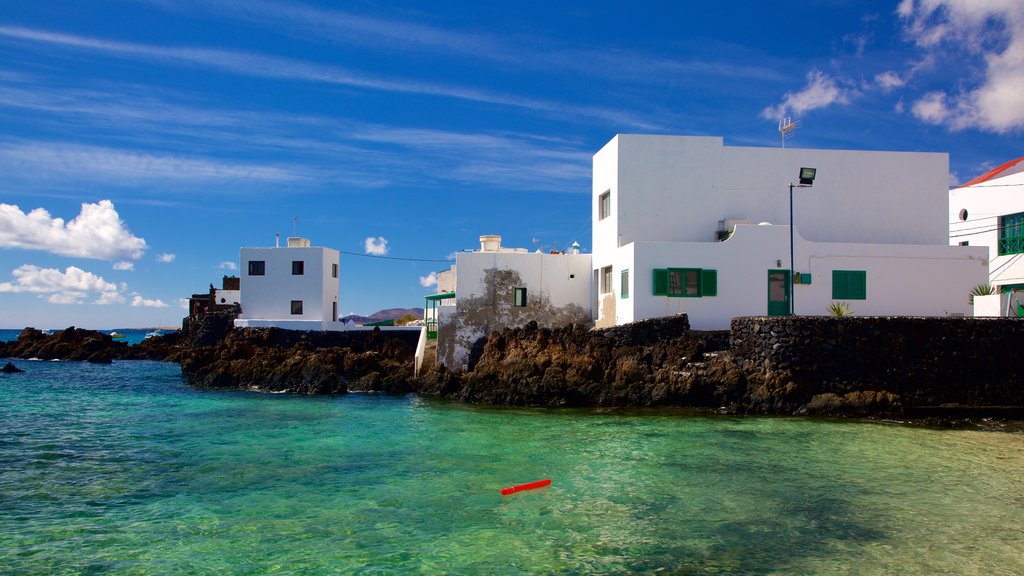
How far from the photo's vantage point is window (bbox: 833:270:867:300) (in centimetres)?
2484

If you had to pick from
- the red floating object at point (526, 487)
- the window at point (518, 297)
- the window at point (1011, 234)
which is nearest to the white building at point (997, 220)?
the window at point (1011, 234)

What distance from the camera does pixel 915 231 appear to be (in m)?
27.8

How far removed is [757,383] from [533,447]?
28.7 ft

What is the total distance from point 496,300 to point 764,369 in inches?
421

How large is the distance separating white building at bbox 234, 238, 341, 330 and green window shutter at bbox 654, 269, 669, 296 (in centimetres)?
2656

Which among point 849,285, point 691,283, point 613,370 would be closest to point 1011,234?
point 849,285

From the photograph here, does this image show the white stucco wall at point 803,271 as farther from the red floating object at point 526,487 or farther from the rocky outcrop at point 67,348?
the rocky outcrop at point 67,348

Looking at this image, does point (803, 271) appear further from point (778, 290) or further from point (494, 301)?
point (494, 301)

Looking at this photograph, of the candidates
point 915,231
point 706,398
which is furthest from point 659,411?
point 915,231

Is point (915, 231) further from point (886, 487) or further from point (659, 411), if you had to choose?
point (886, 487)

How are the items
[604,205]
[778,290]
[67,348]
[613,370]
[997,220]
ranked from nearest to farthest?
[613,370] → [778,290] → [604,205] → [997,220] → [67,348]

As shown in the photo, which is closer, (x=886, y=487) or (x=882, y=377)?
(x=886, y=487)

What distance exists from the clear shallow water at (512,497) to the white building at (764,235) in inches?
214

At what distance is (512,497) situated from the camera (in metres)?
12.1
